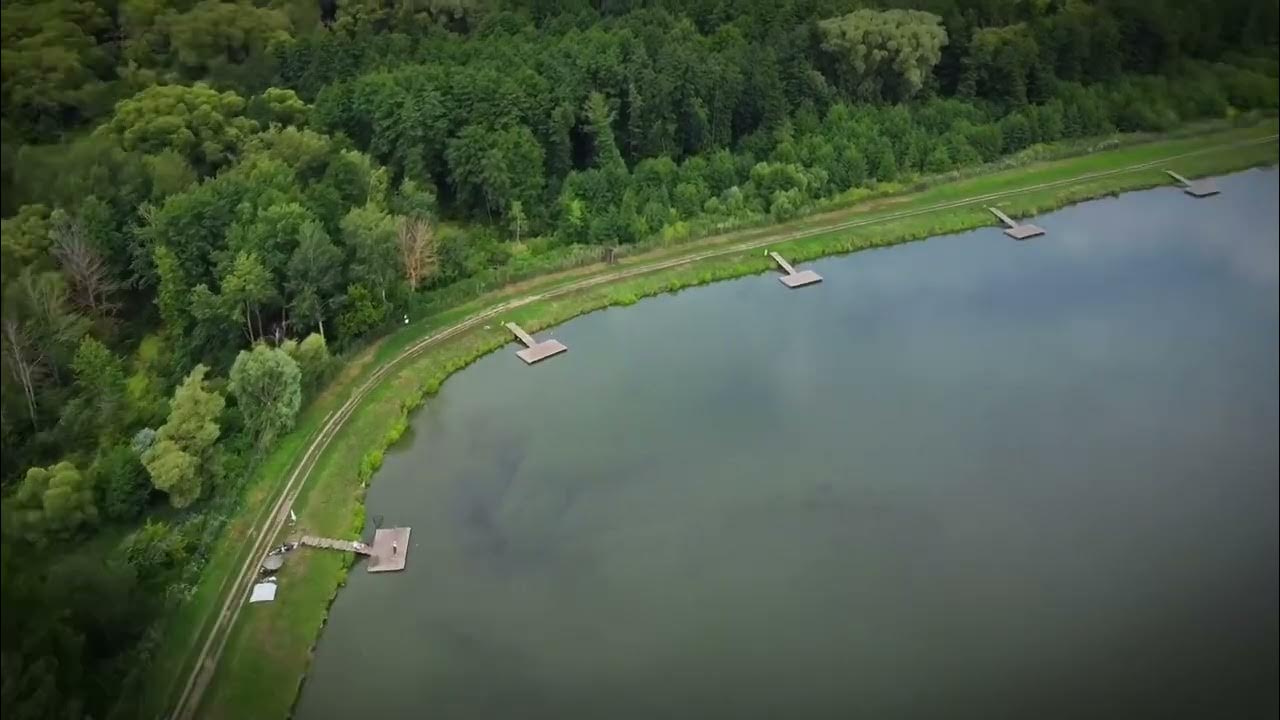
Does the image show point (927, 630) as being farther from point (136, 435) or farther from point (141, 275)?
point (141, 275)

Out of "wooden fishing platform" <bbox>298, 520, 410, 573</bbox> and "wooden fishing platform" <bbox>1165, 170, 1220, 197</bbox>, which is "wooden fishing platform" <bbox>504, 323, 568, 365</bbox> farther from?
"wooden fishing platform" <bbox>1165, 170, 1220, 197</bbox>

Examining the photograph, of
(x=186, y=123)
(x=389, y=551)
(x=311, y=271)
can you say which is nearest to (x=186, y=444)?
(x=389, y=551)

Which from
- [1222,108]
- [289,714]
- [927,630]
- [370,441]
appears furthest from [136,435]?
[1222,108]

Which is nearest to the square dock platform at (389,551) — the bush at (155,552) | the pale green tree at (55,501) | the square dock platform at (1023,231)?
the bush at (155,552)

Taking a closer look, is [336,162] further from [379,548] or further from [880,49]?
[880,49]

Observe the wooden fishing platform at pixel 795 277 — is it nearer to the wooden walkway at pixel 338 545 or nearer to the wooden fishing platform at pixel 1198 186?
the wooden fishing platform at pixel 1198 186

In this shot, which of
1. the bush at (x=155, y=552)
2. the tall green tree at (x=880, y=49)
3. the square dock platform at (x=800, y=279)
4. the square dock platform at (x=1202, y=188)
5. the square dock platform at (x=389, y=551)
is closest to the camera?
the square dock platform at (x=1202, y=188)
